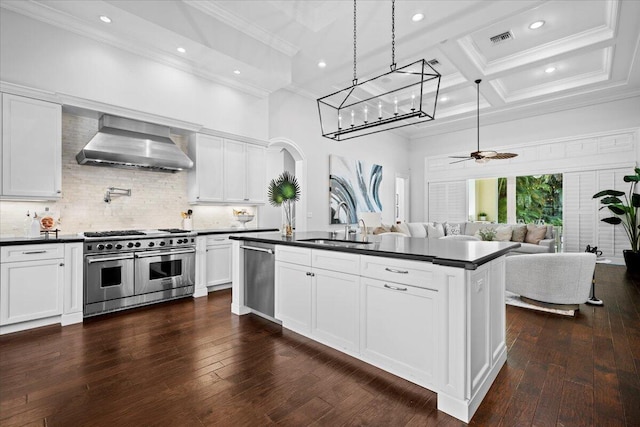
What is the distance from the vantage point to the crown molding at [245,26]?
383 centimetres

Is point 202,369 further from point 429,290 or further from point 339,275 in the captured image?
point 429,290

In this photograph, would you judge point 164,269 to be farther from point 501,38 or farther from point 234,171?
point 501,38

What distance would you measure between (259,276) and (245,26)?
3.38 meters

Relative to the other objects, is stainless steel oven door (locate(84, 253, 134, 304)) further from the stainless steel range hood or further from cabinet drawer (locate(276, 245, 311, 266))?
cabinet drawer (locate(276, 245, 311, 266))

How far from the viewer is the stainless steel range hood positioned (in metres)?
3.88

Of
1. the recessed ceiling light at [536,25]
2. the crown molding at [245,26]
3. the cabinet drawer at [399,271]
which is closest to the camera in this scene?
the cabinet drawer at [399,271]

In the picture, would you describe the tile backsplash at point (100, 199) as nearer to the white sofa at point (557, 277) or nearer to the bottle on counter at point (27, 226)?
the bottle on counter at point (27, 226)

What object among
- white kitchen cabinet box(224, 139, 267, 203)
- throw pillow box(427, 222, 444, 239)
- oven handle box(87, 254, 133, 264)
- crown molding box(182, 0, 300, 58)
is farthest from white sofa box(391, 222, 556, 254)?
oven handle box(87, 254, 133, 264)

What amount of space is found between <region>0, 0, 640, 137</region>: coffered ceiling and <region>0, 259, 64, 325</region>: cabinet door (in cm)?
279

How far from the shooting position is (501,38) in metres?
4.91

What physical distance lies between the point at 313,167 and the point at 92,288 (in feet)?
14.5

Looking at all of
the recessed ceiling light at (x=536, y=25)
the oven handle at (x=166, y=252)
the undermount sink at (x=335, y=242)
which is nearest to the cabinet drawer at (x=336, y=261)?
the undermount sink at (x=335, y=242)

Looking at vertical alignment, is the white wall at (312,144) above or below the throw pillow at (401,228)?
above

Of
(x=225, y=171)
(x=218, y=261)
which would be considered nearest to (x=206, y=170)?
(x=225, y=171)
